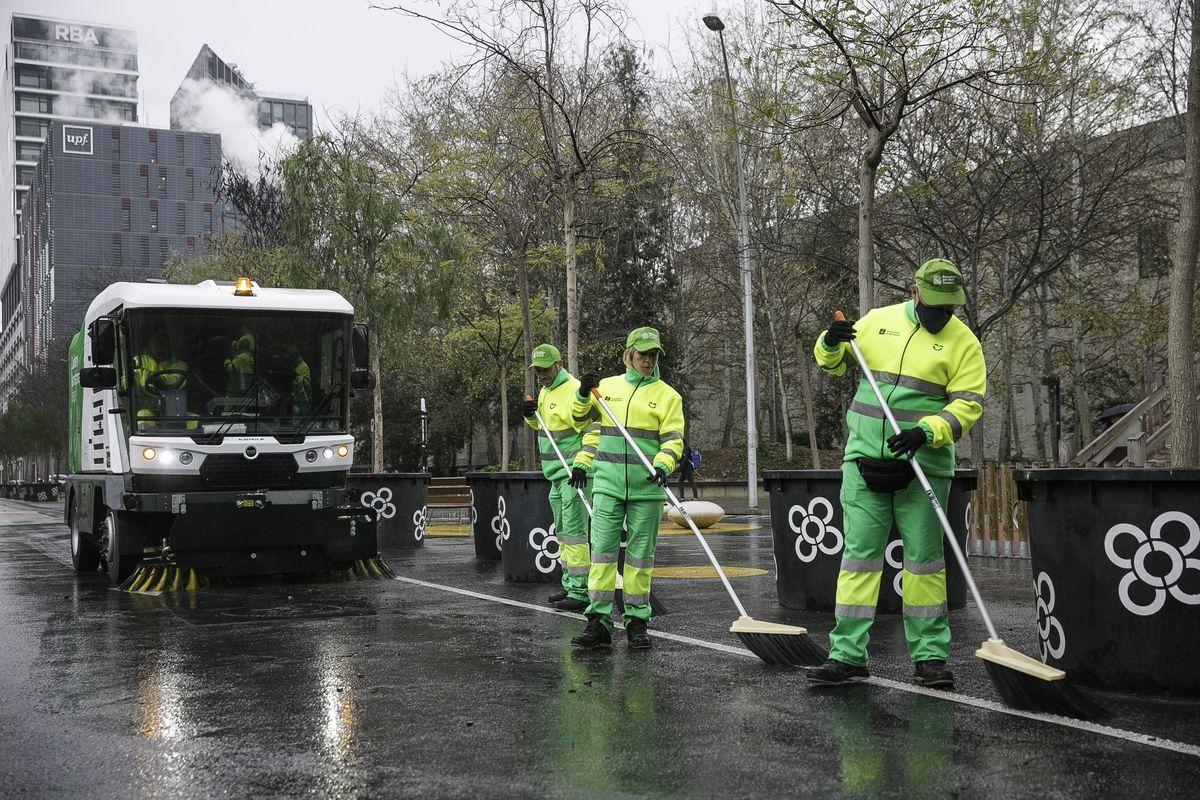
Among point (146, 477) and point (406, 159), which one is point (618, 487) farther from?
point (406, 159)

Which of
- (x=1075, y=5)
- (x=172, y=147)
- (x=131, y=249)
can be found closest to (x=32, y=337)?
(x=131, y=249)

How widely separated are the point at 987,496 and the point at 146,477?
9783 millimetres

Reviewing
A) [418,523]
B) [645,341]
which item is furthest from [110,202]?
[645,341]

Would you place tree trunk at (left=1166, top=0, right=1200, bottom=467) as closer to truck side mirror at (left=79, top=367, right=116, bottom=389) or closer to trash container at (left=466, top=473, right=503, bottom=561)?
trash container at (left=466, top=473, right=503, bottom=561)

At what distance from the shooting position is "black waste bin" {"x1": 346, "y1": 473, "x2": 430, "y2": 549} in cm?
1691

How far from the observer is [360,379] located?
1227 cm

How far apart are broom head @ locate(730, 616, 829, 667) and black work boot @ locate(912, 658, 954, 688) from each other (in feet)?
1.98

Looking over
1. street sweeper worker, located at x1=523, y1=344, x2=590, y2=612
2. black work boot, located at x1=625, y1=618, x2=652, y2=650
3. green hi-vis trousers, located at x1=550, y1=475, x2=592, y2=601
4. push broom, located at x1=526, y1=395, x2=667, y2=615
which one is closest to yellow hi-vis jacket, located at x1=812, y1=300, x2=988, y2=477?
black work boot, located at x1=625, y1=618, x2=652, y2=650

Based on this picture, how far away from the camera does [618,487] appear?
7.79 metres

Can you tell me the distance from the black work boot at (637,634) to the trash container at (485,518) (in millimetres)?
5408

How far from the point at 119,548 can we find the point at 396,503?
581 cm

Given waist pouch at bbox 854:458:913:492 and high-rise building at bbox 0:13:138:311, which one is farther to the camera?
high-rise building at bbox 0:13:138:311

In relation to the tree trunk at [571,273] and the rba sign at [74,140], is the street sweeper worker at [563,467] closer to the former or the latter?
the tree trunk at [571,273]

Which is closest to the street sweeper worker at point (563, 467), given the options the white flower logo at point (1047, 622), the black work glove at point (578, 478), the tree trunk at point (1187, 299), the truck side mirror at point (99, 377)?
the black work glove at point (578, 478)
